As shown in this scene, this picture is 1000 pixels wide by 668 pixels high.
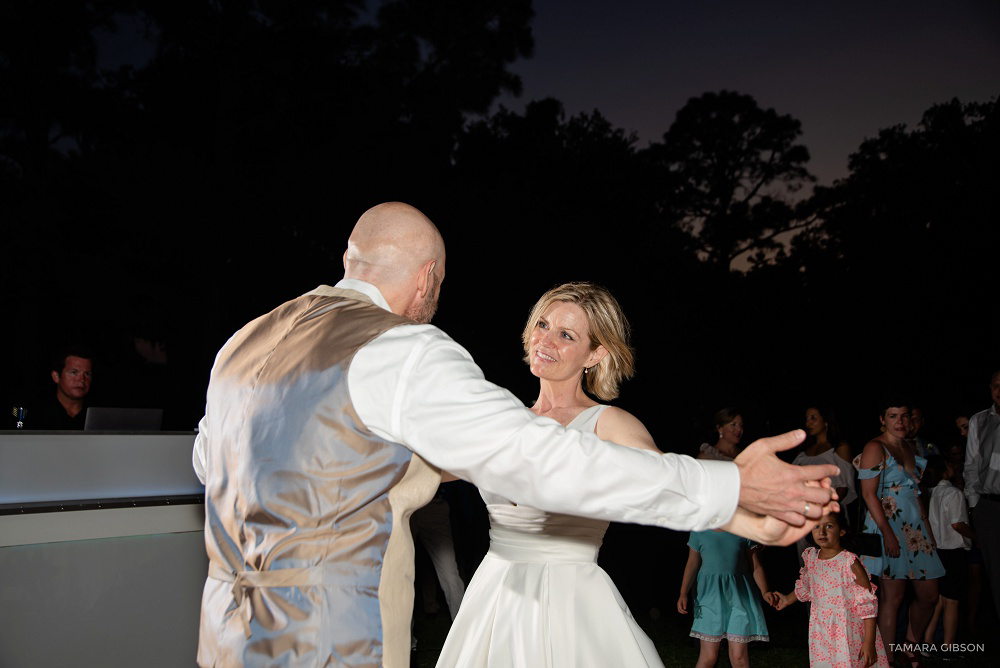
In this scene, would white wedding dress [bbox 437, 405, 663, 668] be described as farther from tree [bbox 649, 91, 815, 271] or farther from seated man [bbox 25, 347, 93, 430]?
tree [bbox 649, 91, 815, 271]

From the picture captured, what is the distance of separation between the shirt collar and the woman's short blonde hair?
1496mm

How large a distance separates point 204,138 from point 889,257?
53.2 feet

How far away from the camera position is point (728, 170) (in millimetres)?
21766

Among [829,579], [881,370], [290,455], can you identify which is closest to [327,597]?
[290,455]

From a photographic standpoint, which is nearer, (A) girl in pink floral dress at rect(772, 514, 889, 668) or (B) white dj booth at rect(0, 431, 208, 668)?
(B) white dj booth at rect(0, 431, 208, 668)

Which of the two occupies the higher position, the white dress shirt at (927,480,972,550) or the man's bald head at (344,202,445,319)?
the man's bald head at (344,202,445,319)

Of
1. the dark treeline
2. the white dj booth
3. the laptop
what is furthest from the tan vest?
the dark treeline

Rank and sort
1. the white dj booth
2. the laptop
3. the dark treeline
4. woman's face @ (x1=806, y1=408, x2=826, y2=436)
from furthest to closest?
the dark treeline < woman's face @ (x1=806, y1=408, x2=826, y2=436) < the laptop < the white dj booth

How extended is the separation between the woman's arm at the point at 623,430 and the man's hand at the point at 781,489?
1.14 m

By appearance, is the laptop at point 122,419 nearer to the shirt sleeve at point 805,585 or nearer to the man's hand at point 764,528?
the man's hand at point 764,528

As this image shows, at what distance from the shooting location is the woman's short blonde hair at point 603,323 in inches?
135

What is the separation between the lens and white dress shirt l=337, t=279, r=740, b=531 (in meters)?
1.62

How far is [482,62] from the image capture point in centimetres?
1623

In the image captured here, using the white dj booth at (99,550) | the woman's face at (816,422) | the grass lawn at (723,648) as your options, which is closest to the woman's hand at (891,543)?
the grass lawn at (723,648)
